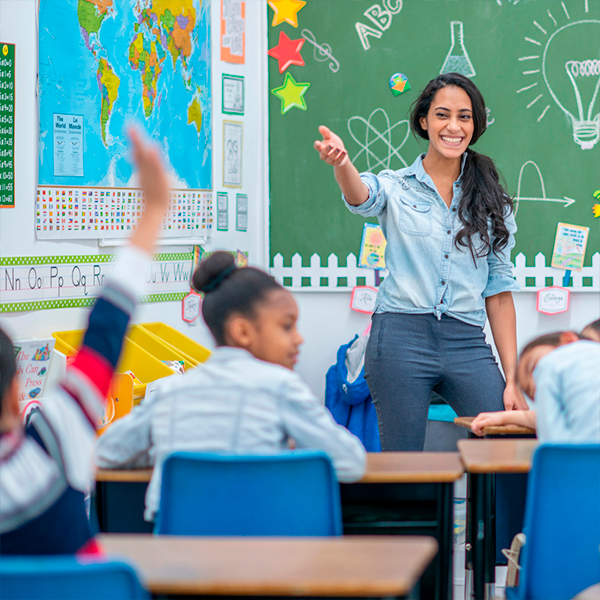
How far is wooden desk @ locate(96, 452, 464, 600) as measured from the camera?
5.11 ft

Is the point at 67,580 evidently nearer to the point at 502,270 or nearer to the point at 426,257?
the point at 426,257

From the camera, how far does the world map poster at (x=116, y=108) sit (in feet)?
9.05

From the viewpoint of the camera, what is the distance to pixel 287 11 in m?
3.71

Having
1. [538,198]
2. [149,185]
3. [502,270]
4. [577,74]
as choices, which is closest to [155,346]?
[502,270]

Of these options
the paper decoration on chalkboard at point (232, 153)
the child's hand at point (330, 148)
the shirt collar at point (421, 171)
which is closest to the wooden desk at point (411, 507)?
the child's hand at point (330, 148)

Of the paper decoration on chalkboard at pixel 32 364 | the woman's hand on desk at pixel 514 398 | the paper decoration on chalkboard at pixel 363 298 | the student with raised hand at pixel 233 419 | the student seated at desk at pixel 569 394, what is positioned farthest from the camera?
the paper decoration on chalkboard at pixel 363 298

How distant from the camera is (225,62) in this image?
3600mm

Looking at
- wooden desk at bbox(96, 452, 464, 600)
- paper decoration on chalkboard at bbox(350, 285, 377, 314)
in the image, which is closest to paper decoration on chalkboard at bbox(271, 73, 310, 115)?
paper decoration on chalkboard at bbox(350, 285, 377, 314)

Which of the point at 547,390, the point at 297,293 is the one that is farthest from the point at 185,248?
the point at 547,390

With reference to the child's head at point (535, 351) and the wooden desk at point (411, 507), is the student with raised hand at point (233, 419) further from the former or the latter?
the child's head at point (535, 351)

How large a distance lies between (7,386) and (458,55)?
3.11 metres

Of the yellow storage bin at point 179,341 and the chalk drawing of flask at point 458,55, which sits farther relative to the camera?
the chalk drawing of flask at point 458,55

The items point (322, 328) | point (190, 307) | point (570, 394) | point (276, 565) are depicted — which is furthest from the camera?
point (322, 328)

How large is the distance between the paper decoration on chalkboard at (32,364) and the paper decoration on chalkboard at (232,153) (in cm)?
144
